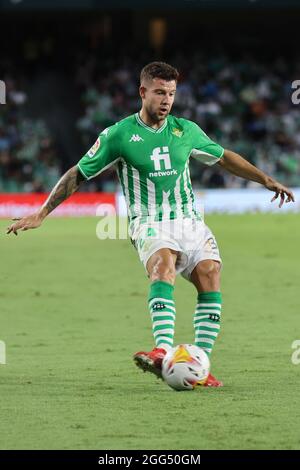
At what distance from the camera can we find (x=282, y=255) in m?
19.7

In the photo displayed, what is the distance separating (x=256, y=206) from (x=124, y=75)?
29.2 ft

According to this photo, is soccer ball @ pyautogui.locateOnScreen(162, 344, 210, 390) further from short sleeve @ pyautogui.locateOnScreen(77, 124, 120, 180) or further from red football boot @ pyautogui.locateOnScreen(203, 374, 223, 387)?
short sleeve @ pyautogui.locateOnScreen(77, 124, 120, 180)

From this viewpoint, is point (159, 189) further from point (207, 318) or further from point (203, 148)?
point (207, 318)

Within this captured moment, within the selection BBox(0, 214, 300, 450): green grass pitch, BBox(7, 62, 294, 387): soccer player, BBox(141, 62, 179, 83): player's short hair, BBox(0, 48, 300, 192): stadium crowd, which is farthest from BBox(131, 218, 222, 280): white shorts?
BBox(0, 48, 300, 192): stadium crowd

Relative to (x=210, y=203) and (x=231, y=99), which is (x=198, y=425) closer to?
(x=210, y=203)

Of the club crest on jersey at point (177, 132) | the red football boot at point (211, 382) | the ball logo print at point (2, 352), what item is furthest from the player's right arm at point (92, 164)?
the ball logo print at point (2, 352)

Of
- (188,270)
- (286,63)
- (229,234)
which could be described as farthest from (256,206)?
(188,270)

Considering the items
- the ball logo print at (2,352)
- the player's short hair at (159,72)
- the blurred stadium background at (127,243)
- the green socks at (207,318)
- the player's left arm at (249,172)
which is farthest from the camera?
the ball logo print at (2,352)

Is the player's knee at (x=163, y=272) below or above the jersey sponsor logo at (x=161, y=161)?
below

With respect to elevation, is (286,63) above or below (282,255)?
above

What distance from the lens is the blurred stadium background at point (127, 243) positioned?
285 inches

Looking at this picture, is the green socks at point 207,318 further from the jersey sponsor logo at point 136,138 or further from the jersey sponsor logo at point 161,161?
the jersey sponsor logo at point 136,138

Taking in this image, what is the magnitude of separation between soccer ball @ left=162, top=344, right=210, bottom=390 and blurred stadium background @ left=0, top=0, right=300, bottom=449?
0.12 meters

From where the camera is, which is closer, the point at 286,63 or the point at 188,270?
the point at 188,270
